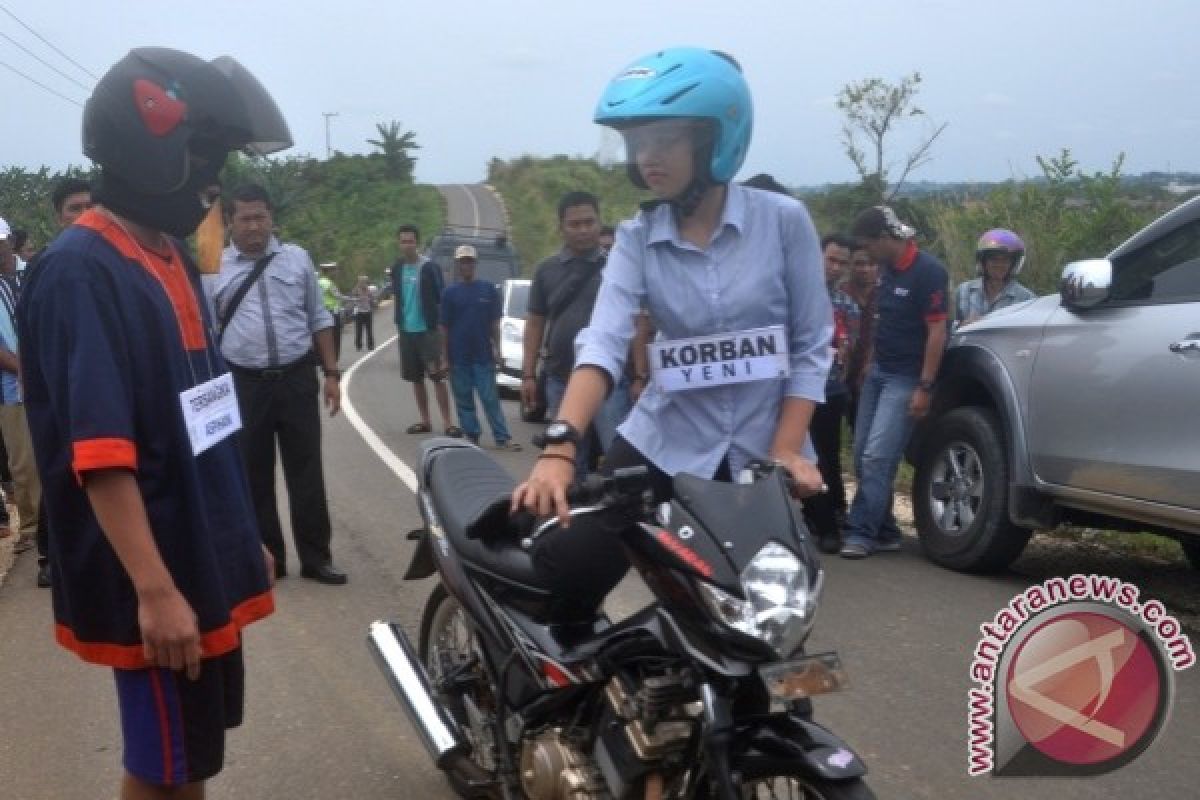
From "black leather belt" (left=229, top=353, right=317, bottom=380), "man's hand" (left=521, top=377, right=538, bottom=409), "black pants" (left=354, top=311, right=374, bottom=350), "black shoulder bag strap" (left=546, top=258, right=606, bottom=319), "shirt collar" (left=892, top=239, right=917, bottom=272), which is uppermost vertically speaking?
"shirt collar" (left=892, top=239, right=917, bottom=272)

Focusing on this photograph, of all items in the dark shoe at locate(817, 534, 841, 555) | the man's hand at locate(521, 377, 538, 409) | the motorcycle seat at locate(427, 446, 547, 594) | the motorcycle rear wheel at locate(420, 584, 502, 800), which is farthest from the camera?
the man's hand at locate(521, 377, 538, 409)

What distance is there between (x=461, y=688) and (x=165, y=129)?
190 centimetres

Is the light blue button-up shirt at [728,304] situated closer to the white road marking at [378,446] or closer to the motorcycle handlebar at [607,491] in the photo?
the motorcycle handlebar at [607,491]

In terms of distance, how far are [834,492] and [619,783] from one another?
5.07 metres

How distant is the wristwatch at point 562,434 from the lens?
283 cm

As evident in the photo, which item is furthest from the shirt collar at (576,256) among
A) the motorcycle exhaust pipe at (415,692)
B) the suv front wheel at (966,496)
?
the motorcycle exhaust pipe at (415,692)

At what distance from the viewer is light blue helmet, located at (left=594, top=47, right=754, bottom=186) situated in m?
2.87

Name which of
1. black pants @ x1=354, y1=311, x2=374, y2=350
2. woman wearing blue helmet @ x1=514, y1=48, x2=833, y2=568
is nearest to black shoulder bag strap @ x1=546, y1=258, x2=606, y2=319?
woman wearing blue helmet @ x1=514, y1=48, x2=833, y2=568

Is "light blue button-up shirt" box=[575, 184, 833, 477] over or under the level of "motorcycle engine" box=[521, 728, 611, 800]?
over

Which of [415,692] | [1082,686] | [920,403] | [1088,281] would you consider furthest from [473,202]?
[1082,686]

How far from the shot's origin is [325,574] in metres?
6.58

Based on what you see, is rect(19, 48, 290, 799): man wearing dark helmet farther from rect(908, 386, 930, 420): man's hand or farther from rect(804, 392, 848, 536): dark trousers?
rect(804, 392, 848, 536): dark trousers

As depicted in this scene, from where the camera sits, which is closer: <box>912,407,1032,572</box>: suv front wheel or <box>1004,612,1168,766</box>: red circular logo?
<box>1004,612,1168,766</box>: red circular logo

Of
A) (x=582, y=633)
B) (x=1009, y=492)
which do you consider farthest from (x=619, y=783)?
(x=1009, y=492)
